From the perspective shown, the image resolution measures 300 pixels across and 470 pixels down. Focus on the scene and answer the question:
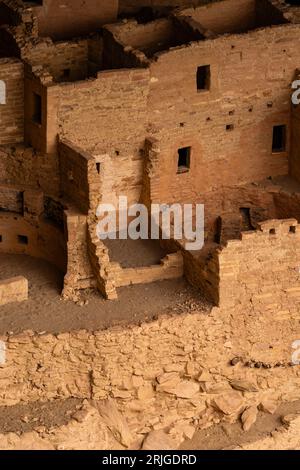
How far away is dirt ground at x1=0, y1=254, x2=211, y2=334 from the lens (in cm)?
3822

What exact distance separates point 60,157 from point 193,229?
10.1 feet

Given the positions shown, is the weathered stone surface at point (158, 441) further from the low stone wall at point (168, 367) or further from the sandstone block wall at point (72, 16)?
the sandstone block wall at point (72, 16)

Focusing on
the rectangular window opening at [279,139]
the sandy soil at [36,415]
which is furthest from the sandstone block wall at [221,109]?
the sandy soil at [36,415]

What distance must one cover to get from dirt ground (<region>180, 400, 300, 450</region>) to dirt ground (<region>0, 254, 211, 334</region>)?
2.23 meters

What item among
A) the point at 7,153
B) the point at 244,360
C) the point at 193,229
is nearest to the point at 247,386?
the point at 244,360

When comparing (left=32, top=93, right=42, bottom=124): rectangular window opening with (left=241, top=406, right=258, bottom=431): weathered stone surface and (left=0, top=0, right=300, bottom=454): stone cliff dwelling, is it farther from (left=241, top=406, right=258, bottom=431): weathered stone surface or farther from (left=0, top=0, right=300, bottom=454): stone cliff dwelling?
(left=241, top=406, right=258, bottom=431): weathered stone surface

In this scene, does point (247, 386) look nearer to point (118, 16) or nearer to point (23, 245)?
point (23, 245)

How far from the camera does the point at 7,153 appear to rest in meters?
39.8

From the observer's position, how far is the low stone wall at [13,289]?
38438 mm

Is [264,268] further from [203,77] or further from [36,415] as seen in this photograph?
[36,415]

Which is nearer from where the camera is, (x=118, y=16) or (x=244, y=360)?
(x=244, y=360)

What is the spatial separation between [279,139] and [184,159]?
221 centimetres

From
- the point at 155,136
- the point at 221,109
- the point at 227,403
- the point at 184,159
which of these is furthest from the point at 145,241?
the point at 227,403

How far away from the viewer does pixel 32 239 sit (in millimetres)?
39844
